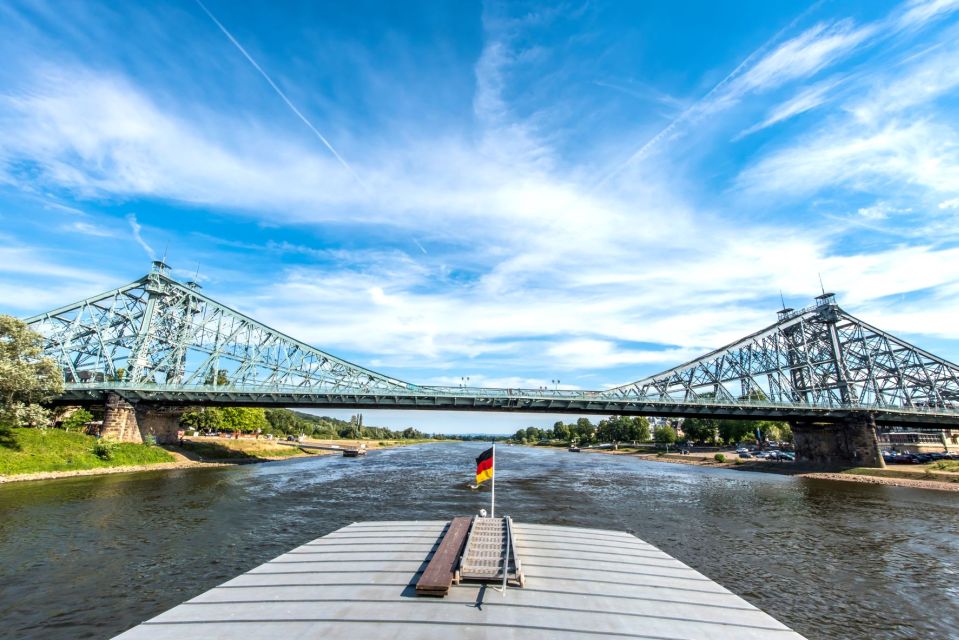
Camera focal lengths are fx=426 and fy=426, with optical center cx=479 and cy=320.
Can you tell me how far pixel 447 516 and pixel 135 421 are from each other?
54900mm

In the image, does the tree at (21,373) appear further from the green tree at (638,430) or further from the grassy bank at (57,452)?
the green tree at (638,430)

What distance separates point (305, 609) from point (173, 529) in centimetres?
2129

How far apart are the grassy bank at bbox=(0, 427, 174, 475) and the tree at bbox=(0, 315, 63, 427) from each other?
5.16ft

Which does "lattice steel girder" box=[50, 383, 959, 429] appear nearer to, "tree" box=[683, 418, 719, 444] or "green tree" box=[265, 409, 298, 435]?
"tree" box=[683, 418, 719, 444]

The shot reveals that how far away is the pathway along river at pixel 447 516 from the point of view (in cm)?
1385

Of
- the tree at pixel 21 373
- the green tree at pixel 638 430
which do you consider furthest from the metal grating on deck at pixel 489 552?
the green tree at pixel 638 430

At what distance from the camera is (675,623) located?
747cm

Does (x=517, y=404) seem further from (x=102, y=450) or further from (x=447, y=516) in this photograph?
(x=102, y=450)

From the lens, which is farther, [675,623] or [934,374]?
[934,374]

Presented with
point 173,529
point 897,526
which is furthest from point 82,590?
point 897,526

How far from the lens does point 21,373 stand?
3866 cm

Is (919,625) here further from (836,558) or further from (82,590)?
(82,590)

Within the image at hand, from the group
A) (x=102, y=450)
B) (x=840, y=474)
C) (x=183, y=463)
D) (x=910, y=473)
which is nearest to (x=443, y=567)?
(x=102, y=450)

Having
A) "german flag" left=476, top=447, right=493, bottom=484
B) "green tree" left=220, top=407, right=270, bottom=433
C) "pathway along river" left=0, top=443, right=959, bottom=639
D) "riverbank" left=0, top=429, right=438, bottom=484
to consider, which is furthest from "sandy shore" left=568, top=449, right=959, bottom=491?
"green tree" left=220, top=407, right=270, bottom=433
